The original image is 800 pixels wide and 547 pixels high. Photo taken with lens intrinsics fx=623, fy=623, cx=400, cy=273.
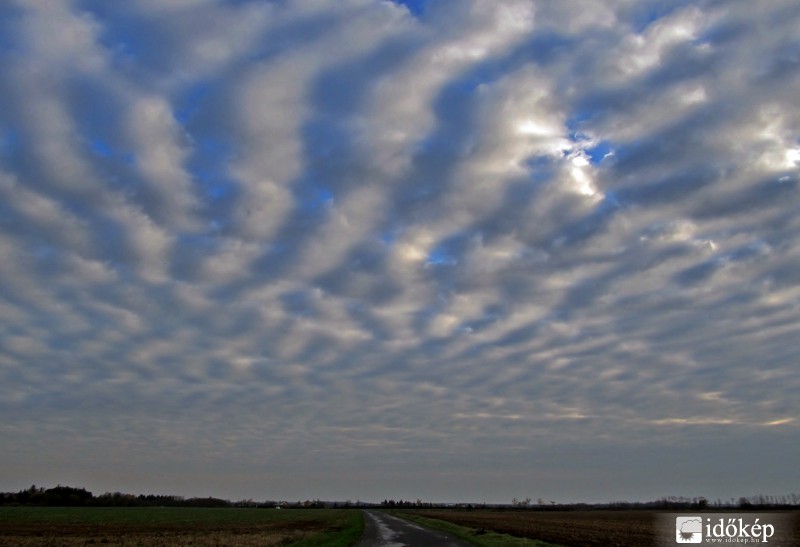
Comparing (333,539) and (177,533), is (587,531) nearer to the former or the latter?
(333,539)

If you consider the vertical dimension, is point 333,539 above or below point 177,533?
above

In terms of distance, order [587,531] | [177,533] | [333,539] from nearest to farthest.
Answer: [333,539]
[177,533]
[587,531]
